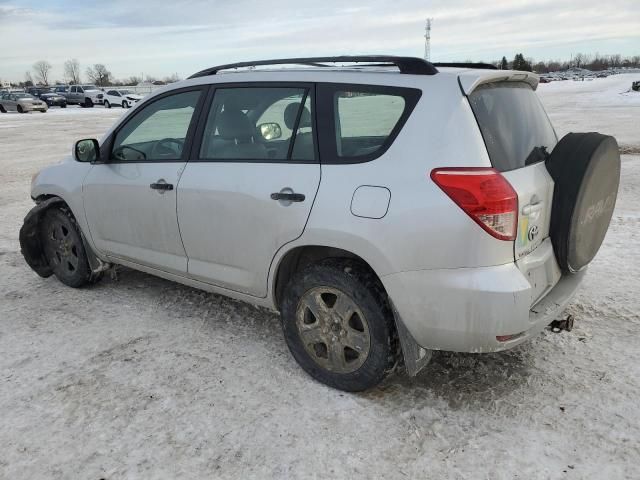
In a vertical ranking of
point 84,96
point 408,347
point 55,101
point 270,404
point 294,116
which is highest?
point 84,96

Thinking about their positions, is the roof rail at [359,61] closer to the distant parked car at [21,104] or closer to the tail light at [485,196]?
the tail light at [485,196]

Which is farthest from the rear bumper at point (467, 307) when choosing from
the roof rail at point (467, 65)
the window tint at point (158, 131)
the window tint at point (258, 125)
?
the window tint at point (158, 131)

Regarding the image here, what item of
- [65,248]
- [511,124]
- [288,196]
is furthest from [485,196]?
[65,248]

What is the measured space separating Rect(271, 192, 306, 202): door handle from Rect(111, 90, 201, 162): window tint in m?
0.95

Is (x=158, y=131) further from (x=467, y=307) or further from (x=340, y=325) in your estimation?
(x=467, y=307)

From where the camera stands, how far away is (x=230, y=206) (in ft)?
10.5

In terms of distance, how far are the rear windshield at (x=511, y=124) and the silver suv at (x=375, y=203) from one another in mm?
12

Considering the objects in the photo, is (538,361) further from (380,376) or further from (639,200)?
(639,200)

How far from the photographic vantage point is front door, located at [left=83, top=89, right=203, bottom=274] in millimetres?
3619

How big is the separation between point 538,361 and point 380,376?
1.08 metres

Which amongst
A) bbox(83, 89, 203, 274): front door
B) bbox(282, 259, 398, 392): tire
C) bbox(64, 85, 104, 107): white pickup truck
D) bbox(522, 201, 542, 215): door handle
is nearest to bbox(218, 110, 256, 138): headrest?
bbox(83, 89, 203, 274): front door

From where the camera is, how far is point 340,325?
2.96m

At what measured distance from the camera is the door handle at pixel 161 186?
3.55 metres

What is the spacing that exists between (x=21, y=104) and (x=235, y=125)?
1556 inches
